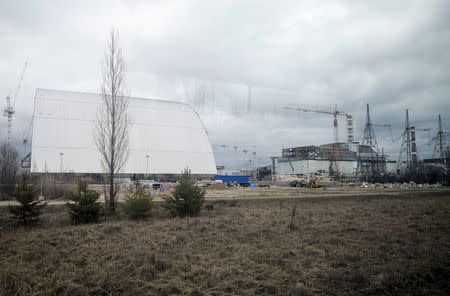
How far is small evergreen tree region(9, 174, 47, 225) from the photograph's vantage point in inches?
617

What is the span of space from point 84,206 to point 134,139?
51855 millimetres

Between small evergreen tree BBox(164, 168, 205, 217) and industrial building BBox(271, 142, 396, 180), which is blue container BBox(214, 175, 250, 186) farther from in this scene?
industrial building BBox(271, 142, 396, 180)

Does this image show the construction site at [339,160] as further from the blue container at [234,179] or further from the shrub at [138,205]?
the shrub at [138,205]

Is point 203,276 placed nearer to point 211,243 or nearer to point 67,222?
point 211,243

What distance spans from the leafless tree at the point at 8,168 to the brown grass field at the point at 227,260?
21.9 metres

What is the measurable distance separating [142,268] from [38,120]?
63.5 metres

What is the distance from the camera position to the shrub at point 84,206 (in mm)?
16406

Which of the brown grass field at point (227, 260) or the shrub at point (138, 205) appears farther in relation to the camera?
the shrub at point (138, 205)

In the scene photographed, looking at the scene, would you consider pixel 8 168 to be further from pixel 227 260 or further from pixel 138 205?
pixel 227 260

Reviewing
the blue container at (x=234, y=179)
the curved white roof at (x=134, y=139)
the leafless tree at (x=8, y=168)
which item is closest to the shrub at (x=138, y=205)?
the leafless tree at (x=8, y=168)

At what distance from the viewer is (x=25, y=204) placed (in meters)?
15.9

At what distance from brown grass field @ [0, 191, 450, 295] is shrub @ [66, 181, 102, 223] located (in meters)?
2.20

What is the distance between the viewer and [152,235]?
12531 millimetres

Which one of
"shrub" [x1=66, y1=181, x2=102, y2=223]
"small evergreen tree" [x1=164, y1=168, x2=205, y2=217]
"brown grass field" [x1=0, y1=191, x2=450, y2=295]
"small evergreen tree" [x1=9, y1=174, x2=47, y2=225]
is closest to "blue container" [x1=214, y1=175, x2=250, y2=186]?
"small evergreen tree" [x1=164, y1=168, x2=205, y2=217]
